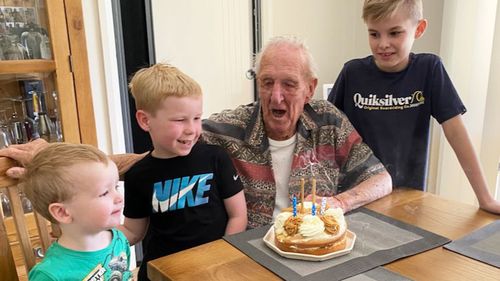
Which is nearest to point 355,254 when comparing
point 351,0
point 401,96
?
point 401,96

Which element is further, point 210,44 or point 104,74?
point 210,44

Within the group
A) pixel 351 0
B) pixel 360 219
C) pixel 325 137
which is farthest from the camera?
pixel 351 0

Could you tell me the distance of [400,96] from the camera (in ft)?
5.61

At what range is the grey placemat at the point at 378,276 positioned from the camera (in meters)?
0.94

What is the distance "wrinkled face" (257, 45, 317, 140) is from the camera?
151cm

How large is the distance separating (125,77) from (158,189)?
1.23 metres

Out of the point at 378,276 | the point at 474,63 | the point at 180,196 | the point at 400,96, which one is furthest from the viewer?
the point at 474,63

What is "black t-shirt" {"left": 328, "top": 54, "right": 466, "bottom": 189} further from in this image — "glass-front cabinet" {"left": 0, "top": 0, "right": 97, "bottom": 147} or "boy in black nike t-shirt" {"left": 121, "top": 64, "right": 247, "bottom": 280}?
"glass-front cabinet" {"left": 0, "top": 0, "right": 97, "bottom": 147}

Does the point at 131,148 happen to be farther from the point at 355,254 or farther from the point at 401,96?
the point at 355,254

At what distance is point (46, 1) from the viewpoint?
199 cm

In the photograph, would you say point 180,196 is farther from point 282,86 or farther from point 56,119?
point 56,119

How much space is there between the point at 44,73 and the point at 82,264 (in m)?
1.34

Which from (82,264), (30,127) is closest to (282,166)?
(82,264)

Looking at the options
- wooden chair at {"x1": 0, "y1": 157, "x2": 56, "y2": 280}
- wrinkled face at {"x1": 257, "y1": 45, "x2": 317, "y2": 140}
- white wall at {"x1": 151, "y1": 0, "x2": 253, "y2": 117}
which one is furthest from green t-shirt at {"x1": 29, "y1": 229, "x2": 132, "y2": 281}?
white wall at {"x1": 151, "y1": 0, "x2": 253, "y2": 117}
